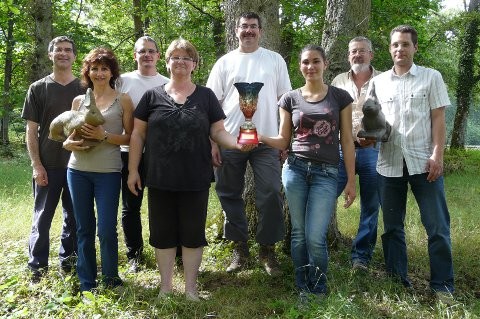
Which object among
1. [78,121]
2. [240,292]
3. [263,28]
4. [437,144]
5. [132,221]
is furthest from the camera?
[263,28]

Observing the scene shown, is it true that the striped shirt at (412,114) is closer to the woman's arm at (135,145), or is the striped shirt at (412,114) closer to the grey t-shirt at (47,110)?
the woman's arm at (135,145)

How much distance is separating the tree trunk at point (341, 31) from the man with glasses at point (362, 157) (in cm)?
36

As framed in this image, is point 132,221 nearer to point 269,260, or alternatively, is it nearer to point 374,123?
point 269,260

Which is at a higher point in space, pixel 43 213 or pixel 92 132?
pixel 92 132

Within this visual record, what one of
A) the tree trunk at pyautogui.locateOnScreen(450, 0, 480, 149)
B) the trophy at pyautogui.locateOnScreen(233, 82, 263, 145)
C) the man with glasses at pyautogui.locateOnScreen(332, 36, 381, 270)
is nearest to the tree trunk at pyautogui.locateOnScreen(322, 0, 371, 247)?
the man with glasses at pyautogui.locateOnScreen(332, 36, 381, 270)

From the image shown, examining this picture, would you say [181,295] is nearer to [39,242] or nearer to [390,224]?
[39,242]

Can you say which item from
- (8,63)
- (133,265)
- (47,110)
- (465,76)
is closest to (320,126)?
(133,265)

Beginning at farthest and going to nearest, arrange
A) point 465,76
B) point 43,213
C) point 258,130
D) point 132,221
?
point 465,76 < point 132,221 < point 43,213 < point 258,130

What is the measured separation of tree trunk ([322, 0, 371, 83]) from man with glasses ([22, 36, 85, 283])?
2658 millimetres


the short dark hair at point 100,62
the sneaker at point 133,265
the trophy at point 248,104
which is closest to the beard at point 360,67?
the trophy at point 248,104

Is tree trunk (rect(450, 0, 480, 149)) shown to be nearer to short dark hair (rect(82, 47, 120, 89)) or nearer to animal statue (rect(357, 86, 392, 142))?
animal statue (rect(357, 86, 392, 142))

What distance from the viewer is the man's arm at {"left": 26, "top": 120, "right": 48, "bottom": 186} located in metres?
4.04

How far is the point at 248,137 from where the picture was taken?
3361 mm

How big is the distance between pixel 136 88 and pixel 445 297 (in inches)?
129
